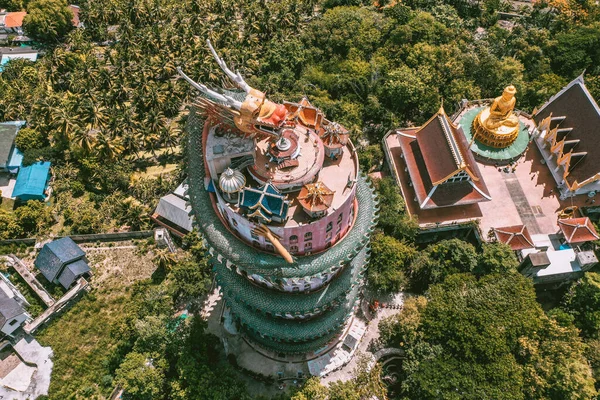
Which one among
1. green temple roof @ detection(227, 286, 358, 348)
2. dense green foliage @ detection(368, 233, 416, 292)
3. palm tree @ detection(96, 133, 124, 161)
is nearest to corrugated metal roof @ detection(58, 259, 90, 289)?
palm tree @ detection(96, 133, 124, 161)

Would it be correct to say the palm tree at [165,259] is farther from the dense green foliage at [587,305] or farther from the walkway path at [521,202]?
the dense green foliage at [587,305]

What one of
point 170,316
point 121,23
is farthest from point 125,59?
point 170,316

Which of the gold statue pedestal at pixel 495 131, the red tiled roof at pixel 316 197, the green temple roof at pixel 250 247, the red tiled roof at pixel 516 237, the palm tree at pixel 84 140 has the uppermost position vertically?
the red tiled roof at pixel 316 197

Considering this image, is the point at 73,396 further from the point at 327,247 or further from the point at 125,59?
the point at 125,59

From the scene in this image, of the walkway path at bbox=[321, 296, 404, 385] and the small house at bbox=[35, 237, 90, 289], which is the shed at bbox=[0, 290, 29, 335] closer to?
the small house at bbox=[35, 237, 90, 289]

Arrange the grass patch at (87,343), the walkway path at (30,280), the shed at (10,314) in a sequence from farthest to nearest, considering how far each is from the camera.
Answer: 1. the walkway path at (30,280)
2. the shed at (10,314)
3. the grass patch at (87,343)

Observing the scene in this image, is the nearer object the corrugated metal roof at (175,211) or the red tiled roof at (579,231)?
the red tiled roof at (579,231)

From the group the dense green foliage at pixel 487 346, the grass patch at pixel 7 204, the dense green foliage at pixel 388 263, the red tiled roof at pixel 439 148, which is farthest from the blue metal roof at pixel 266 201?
the grass patch at pixel 7 204
